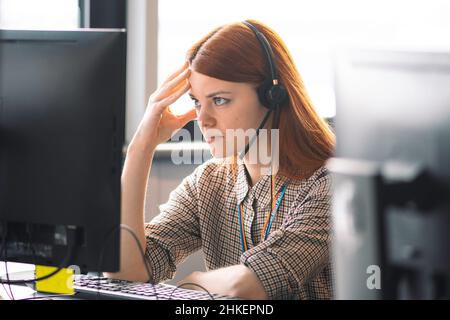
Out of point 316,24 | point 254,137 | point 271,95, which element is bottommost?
point 254,137

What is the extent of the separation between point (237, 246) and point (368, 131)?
0.96 meters

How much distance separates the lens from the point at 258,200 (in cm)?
172

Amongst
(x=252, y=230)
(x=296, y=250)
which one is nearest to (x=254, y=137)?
(x=252, y=230)

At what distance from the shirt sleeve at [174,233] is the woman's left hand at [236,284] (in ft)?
0.82

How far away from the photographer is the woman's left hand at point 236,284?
140 cm

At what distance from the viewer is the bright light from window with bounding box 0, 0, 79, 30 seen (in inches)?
92.5

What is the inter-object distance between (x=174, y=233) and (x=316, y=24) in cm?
121

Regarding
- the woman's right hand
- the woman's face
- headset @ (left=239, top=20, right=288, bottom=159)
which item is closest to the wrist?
the woman's right hand

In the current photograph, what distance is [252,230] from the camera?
5.65ft

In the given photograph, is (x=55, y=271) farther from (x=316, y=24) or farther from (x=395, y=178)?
(x=316, y=24)

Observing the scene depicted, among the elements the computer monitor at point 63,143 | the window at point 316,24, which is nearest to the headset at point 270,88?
the computer monitor at point 63,143

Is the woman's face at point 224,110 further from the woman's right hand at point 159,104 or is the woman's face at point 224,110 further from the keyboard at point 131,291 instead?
the keyboard at point 131,291
